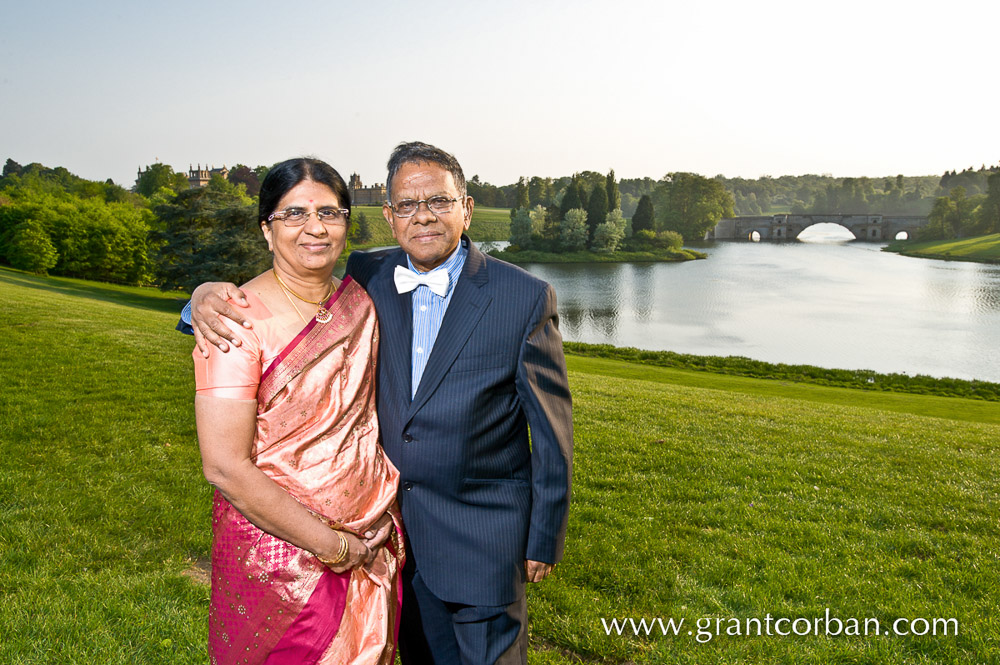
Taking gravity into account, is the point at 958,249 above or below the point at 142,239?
below

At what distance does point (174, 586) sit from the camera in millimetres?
3576

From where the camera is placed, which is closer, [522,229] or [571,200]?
[571,200]


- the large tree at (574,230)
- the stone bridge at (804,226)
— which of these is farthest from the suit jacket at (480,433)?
the stone bridge at (804,226)

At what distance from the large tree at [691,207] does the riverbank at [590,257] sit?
23.1 m

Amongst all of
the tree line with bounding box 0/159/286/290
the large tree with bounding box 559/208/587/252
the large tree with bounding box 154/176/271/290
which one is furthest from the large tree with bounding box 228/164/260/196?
the large tree with bounding box 154/176/271/290

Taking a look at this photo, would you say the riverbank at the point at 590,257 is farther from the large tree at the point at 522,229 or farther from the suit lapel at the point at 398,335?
the suit lapel at the point at 398,335

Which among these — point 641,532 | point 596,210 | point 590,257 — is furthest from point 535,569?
point 596,210

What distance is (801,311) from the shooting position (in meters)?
33.9

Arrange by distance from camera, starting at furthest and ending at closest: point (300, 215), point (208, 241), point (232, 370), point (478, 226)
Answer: point (478, 226) < point (208, 241) < point (300, 215) < point (232, 370)

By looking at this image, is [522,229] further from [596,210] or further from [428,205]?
[428,205]

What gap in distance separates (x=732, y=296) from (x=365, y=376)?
132 ft

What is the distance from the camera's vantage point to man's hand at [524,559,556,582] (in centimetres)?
243

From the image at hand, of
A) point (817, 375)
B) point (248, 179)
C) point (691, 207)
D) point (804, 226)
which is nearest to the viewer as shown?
point (817, 375)

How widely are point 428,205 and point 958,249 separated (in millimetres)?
83765
